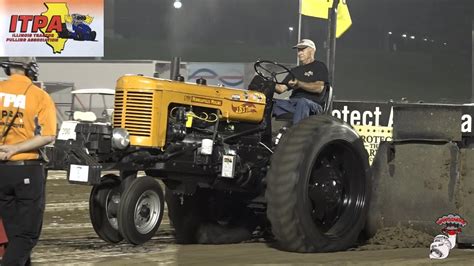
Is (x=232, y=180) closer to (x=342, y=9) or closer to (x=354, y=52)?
(x=342, y=9)

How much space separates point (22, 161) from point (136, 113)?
58.0 inches

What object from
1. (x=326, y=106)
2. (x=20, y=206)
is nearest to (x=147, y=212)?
(x=20, y=206)

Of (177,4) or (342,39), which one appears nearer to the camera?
(177,4)

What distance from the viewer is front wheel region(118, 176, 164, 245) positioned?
6.21 metres

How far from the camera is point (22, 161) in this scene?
205 inches

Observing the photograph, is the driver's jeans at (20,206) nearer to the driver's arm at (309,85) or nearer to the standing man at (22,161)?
the standing man at (22,161)

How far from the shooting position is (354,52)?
47.3 metres

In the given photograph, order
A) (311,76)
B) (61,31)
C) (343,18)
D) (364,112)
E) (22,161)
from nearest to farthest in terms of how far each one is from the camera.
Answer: (22,161) → (311,76) → (364,112) → (343,18) → (61,31)

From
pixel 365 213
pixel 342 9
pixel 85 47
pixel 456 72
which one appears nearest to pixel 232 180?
pixel 365 213

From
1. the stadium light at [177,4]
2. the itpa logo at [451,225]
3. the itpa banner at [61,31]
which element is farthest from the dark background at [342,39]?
the itpa logo at [451,225]

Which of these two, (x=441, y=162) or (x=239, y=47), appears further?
(x=239, y=47)

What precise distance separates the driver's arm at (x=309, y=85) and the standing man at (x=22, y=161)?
2887mm

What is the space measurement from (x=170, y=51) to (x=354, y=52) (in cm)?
953

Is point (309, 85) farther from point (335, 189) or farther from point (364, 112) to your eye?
point (364, 112)
